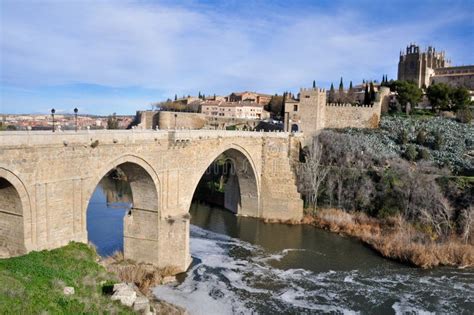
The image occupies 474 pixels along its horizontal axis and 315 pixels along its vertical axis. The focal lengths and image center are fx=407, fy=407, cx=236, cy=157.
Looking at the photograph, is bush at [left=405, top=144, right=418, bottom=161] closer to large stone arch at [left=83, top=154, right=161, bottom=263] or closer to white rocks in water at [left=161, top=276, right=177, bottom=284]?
large stone arch at [left=83, top=154, right=161, bottom=263]

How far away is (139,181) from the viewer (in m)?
16.0

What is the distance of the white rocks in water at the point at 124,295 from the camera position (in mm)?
10516

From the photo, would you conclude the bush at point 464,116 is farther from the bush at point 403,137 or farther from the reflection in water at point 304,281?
the reflection in water at point 304,281

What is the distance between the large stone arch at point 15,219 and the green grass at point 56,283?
513 millimetres

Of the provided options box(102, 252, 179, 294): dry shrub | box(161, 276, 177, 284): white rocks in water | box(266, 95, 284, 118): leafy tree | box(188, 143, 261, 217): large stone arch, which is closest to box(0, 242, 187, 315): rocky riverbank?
box(102, 252, 179, 294): dry shrub

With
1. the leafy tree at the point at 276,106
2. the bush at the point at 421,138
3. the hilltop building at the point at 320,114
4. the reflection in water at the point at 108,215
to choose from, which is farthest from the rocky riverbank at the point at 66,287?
the leafy tree at the point at 276,106

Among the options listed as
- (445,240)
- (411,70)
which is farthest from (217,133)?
(411,70)

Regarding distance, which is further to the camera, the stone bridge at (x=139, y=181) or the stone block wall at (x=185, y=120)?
the stone block wall at (x=185, y=120)

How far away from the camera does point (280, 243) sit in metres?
21.1

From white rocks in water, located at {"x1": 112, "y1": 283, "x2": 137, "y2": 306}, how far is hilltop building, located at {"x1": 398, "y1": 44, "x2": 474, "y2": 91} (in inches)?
1990

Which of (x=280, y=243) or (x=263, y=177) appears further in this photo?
(x=263, y=177)

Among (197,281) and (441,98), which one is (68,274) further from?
(441,98)

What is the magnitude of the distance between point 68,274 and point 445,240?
17134 mm

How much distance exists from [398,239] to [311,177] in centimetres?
705
